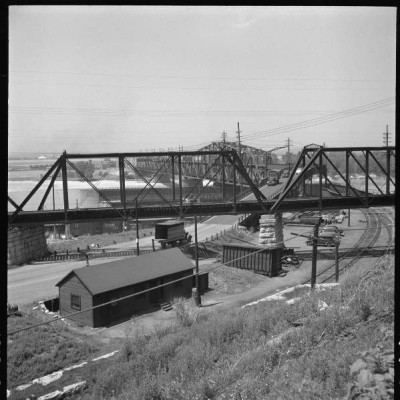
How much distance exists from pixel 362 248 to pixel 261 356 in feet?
94.5

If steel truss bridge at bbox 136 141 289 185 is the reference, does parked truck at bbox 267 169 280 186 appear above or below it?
below

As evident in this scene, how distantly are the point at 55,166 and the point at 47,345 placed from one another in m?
8.24

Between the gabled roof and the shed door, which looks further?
the shed door

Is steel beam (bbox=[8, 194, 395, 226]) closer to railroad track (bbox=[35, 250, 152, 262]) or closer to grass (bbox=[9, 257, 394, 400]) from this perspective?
grass (bbox=[9, 257, 394, 400])

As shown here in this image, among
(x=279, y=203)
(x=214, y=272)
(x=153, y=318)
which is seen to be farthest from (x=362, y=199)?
(x=153, y=318)

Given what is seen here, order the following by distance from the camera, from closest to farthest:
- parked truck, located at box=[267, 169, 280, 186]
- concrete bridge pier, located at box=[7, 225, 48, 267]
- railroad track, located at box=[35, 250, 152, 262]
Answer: railroad track, located at box=[35, 250, 152, 262] < concrete bridge pier, located at box=[7, 225, 48, 267] < parked truck, located at box=[267, 169, 280, 186]

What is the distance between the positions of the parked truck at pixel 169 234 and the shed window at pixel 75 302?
15.2m

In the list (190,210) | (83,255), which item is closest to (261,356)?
(190,210)

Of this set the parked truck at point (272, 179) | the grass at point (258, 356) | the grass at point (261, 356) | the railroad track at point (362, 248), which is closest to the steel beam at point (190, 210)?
the railroad track at point (362, 248)

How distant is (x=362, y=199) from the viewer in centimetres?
2672

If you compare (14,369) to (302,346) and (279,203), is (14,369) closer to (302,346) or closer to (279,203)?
(302,346)

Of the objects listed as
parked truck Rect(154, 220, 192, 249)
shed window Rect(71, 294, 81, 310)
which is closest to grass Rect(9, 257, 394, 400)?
shed window Rect(71, 294, 81, 310)

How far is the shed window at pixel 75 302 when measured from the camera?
20.9 meters

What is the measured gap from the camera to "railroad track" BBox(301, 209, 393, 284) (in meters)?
26.2
